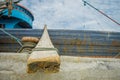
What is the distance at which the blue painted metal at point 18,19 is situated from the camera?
47.1 feet

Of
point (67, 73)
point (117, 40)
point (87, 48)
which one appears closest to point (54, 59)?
point (67, 73)

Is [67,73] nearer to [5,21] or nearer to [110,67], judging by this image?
[110,67]

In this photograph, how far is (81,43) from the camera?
6551 mm

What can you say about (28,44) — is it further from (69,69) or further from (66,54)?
(69,69)

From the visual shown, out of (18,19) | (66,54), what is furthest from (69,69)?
(18,19)

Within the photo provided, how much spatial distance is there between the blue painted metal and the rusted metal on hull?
7.62 meters

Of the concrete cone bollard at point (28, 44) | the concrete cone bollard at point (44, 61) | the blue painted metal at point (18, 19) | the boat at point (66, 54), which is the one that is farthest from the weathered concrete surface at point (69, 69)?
the blue painted metal at point (18, 19)

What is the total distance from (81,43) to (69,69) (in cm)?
255

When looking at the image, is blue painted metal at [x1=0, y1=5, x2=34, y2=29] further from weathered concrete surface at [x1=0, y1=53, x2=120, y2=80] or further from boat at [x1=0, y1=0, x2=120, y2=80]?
weathered concrete surface at [x1=0, y1=53, x2=120, y2=80]

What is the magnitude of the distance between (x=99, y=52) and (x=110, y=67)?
2.33 m

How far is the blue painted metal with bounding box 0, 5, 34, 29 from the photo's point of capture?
14.4 metres

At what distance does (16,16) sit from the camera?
1466 centimetres

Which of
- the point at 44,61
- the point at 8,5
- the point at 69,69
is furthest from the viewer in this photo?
the point at 8,5

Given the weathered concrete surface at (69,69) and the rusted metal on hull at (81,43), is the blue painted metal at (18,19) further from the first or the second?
the weathered concrete surface at (69,69)
